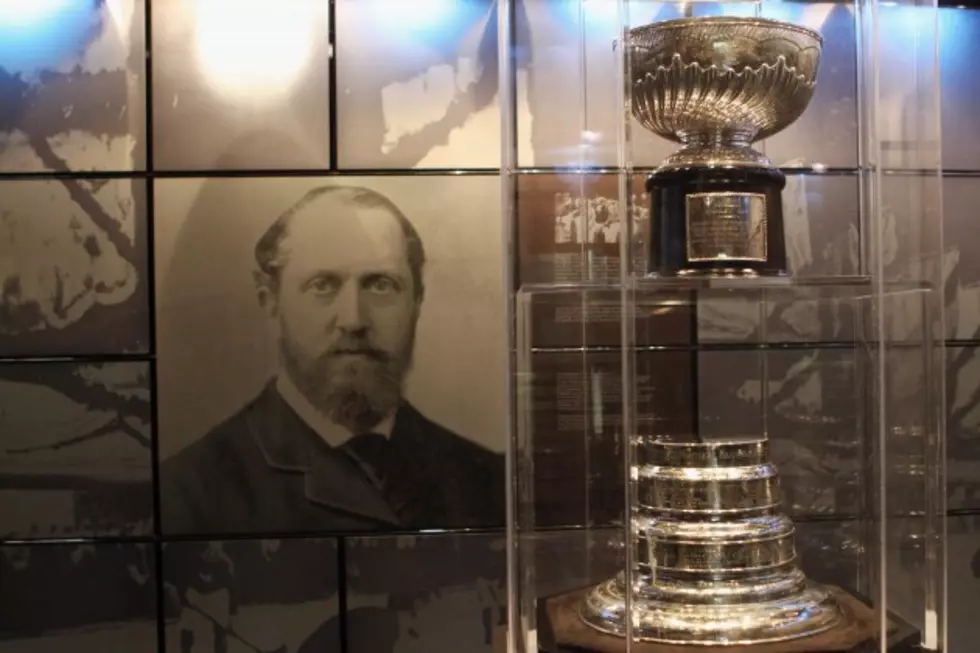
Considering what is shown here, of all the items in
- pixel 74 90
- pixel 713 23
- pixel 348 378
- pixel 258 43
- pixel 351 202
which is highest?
pixel 258 43

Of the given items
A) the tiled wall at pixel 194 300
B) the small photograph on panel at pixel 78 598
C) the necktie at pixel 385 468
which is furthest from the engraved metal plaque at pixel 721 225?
the small photograph on panel at pixel 78 598

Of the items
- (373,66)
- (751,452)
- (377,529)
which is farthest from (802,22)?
(377,529)

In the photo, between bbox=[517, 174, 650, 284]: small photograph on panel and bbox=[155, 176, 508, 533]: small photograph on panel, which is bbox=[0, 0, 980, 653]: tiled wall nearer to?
bbox=[155, 176, 508, 533]: small photograph on panel

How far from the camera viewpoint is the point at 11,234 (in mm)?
1891

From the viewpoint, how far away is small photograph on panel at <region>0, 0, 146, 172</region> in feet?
6.20

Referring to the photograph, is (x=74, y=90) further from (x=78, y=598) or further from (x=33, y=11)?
(x=78, y=598)

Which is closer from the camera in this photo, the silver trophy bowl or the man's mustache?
the silver trophy bowl

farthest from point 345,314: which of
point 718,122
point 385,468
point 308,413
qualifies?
point 718,122

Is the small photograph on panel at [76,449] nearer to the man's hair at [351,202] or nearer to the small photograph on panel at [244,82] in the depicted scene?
the man's hair at [351,202]

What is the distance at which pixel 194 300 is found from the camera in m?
1.91

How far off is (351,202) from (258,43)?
0.39m

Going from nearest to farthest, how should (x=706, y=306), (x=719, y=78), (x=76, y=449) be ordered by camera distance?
(x=719, y=78) < (x=706, y=306) < (x=76, y=449)

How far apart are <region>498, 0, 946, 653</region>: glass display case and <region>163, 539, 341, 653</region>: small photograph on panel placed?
31.2 inches

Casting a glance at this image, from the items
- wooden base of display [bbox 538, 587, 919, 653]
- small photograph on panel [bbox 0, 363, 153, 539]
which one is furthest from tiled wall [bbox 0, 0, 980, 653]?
wooden base of display [bbox 538, 587, 919, 653]
